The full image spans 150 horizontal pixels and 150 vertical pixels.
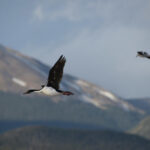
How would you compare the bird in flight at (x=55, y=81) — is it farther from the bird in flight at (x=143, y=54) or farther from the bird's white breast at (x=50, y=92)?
the bird in flight at (x=143, y=54)

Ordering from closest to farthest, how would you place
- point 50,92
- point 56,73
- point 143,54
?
point 50,92, point 56,73, point 143,54

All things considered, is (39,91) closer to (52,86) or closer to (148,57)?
(52,86)

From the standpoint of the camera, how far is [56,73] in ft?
123

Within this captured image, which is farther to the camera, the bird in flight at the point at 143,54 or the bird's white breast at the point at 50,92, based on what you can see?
the bird in flight at the point at 143,54

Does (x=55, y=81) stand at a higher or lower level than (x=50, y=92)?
higher

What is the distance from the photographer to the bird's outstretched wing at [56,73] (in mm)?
36375

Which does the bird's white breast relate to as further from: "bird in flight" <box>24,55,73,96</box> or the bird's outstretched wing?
the bird's outstretched wing

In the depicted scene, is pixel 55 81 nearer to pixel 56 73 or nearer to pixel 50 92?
pixel 56 73

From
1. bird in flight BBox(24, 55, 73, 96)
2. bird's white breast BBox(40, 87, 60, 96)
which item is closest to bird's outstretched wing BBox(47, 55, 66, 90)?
bird in flight BBox(24, 55, 73, 96)

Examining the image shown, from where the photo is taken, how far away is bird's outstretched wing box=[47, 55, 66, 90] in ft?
119

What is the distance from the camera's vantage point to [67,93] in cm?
3681

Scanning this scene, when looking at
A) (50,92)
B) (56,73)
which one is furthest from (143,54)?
(50,92)

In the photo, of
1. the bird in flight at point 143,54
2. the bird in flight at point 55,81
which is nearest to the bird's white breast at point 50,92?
the bird in flight at point 55,81

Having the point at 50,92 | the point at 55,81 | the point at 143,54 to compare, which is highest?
the point at 143,54
